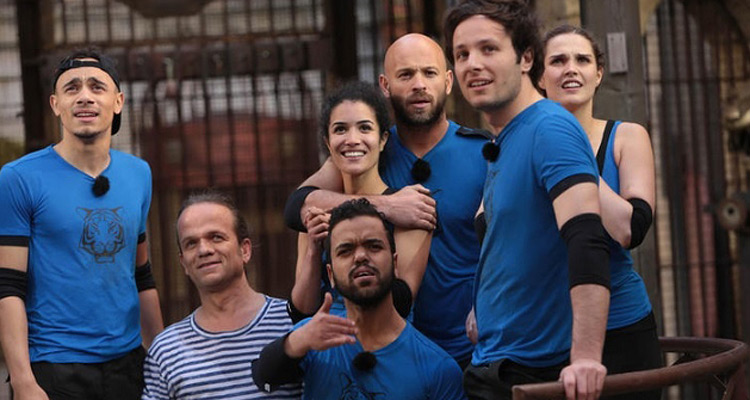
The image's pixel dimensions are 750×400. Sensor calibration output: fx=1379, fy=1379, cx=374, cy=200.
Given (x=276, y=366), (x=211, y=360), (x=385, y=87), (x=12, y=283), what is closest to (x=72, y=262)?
(x=12, y=283)

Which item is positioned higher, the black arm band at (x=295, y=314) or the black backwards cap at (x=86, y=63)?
the black backwards cap at (x=86, y=63)

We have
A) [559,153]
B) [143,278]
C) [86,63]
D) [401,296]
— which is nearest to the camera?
[559,153]

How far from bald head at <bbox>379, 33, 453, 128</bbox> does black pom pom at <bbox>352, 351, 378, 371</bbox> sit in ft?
2.59

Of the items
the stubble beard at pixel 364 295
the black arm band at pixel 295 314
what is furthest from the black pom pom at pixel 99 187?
the stubble beard at pixel 364 295

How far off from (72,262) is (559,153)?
186 centimetres

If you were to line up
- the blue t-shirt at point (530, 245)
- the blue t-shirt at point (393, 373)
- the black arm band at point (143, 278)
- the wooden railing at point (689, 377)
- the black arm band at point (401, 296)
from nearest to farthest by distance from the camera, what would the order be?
the wooden railing at point (689, 377) → the blue t-shirt at point (530, 245) → the blue t-shirt at point (393, 373) → the black arm band at point (401, 296) → the black arm band at point (143, 278)

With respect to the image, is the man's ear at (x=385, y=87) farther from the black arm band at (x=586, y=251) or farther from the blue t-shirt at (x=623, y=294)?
the black arm band at (x=586, y=251)

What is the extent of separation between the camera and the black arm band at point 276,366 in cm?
377

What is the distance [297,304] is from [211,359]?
31cm

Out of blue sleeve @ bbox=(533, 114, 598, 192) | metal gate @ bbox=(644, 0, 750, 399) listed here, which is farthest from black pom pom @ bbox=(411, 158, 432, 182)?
metal gate @ bbox=(644, 0, 750, 399)

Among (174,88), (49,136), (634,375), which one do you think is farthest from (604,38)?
(49,136)

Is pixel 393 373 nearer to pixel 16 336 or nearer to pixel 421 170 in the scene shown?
pixel 421 170

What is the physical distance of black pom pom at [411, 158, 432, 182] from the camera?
4.18 m

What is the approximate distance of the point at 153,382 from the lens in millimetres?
4234
